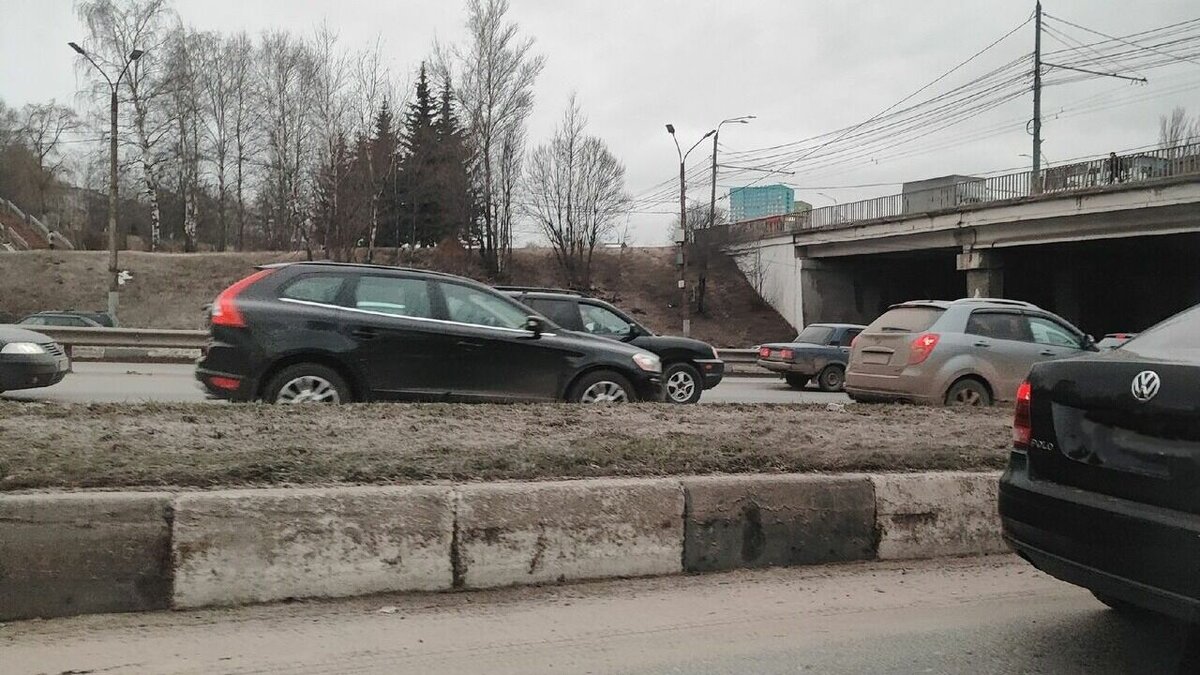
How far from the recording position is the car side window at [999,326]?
35.7 ft

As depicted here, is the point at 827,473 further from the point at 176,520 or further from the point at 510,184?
the point at 510,184

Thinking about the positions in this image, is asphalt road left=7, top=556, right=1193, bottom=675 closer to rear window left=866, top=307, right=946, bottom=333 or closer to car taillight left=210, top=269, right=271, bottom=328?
car taillight left=210, top=269, right=271, bottom=328

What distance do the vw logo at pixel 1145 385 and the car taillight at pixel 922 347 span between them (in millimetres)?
7648

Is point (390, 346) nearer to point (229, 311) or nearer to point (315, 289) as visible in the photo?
point (315, 289)

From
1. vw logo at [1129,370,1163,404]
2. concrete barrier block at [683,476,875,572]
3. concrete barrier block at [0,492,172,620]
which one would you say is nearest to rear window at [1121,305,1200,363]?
vw logo at [1129,370,1163,404]

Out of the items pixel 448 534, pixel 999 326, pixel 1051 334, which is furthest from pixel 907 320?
pixel 448 534

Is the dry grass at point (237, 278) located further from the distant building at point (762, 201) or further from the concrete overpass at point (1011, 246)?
the distant building at point (762, 201)

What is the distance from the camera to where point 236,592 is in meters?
3.99

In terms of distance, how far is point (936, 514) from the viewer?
521 cm

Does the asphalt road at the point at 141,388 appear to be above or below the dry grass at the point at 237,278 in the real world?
below

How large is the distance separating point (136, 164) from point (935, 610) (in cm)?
5200

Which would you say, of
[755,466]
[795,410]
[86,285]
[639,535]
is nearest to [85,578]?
[639,535]

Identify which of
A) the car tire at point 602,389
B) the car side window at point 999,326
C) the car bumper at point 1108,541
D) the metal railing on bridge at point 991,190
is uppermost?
the metal railing on bridge at point 991,190

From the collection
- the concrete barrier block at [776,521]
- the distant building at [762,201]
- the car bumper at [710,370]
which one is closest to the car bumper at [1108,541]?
the concrete barrier block at [776,521]
